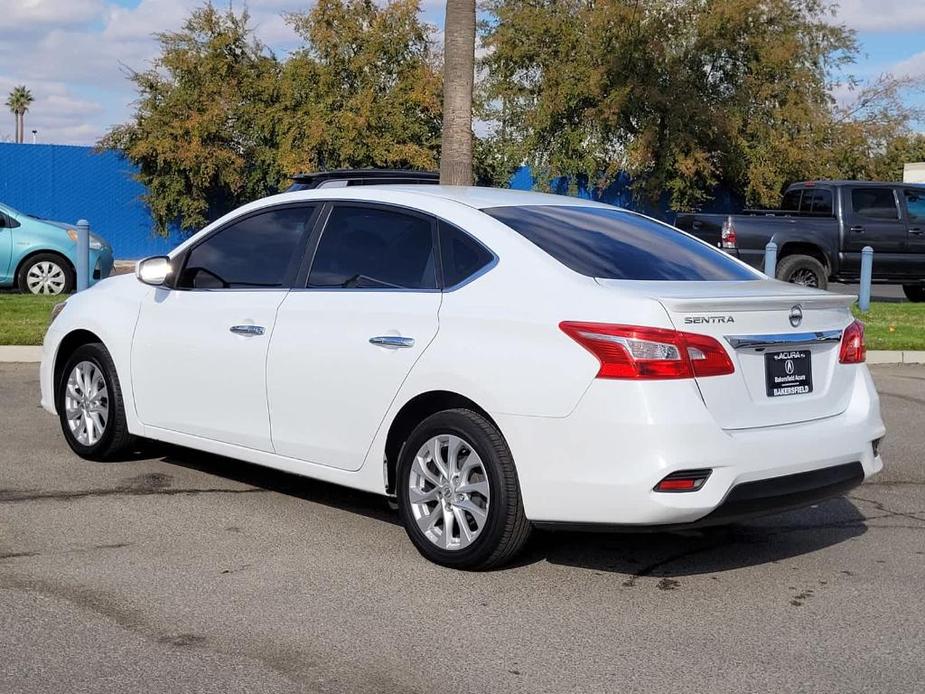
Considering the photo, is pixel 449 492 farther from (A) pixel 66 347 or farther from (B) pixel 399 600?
(A) pixel 66 347

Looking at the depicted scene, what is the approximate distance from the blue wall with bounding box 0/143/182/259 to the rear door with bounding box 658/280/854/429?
1103 inches

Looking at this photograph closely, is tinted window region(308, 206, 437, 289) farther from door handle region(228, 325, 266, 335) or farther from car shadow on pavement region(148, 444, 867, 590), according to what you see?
car shadow on pavement region(148, 444, 867, 590)

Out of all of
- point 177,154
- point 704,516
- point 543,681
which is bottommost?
point 543,681

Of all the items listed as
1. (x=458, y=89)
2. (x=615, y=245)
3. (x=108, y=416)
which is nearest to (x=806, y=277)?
(x=458, y=89)

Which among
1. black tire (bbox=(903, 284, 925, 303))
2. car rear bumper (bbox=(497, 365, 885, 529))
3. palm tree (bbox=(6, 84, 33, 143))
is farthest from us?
palm tree (bbox=(6, 84, 33, 143))

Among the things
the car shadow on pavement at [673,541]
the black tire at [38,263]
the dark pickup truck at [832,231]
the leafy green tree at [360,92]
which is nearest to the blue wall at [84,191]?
the leafy green tree at [360,92]

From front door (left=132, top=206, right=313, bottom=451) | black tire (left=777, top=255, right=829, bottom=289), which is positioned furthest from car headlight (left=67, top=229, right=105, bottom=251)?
front door (left=132, top=206, right=313, bottom=451)

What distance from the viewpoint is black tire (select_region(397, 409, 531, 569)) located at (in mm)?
5102

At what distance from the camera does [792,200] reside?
20.0 m

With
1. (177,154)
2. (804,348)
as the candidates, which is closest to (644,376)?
(804,348)

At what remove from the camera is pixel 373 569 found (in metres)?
5.39

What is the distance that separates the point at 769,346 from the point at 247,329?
8.56 feet

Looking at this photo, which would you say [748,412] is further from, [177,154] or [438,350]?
[177,154]

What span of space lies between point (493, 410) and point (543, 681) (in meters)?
1.33
